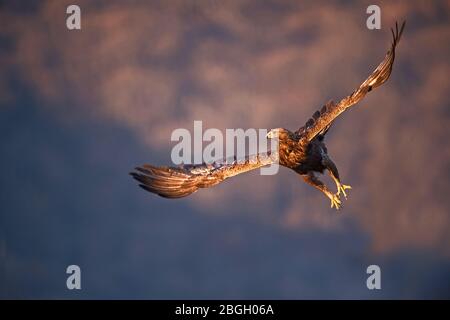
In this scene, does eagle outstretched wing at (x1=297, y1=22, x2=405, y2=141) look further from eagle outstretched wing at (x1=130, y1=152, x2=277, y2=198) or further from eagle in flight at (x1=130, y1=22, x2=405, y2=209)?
eagle outstretched wing at (x1=130, y1=152, x2=277, y2=198)

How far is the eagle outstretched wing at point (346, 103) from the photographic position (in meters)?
8.89

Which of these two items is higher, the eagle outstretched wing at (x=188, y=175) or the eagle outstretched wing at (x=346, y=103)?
the eagle outstretched wing at (x=346, y=103)

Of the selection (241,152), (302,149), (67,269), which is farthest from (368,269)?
(67,269)

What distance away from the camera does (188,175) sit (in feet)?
30.7

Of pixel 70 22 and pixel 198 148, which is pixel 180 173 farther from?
pixel 70 22

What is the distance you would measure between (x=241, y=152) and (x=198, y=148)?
Result: 1.90 feet

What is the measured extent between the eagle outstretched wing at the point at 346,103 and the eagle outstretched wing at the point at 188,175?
0.45 meters

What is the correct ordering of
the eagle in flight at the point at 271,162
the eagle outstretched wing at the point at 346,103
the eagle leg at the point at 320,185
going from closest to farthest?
the eagle outstretched wing at the point at 346,103
the eagle in flight at the point at 271,162
the eagle leg at the point at 320,185

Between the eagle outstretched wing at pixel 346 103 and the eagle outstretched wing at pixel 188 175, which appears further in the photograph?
A: the eagle outstretched wing at pixel 188 175

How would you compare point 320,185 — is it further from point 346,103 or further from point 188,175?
point 188,175

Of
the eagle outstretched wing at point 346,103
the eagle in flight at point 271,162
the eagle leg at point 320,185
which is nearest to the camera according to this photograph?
the eagle outstretched wing at point 346,103

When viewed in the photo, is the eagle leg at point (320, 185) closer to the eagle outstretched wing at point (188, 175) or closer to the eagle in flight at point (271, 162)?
the eagle in flight at point (271, 162)

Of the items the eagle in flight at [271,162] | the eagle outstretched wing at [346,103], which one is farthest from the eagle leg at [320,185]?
the eagle outstretched wing at [346,103]

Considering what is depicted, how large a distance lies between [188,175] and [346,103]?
175 cm
